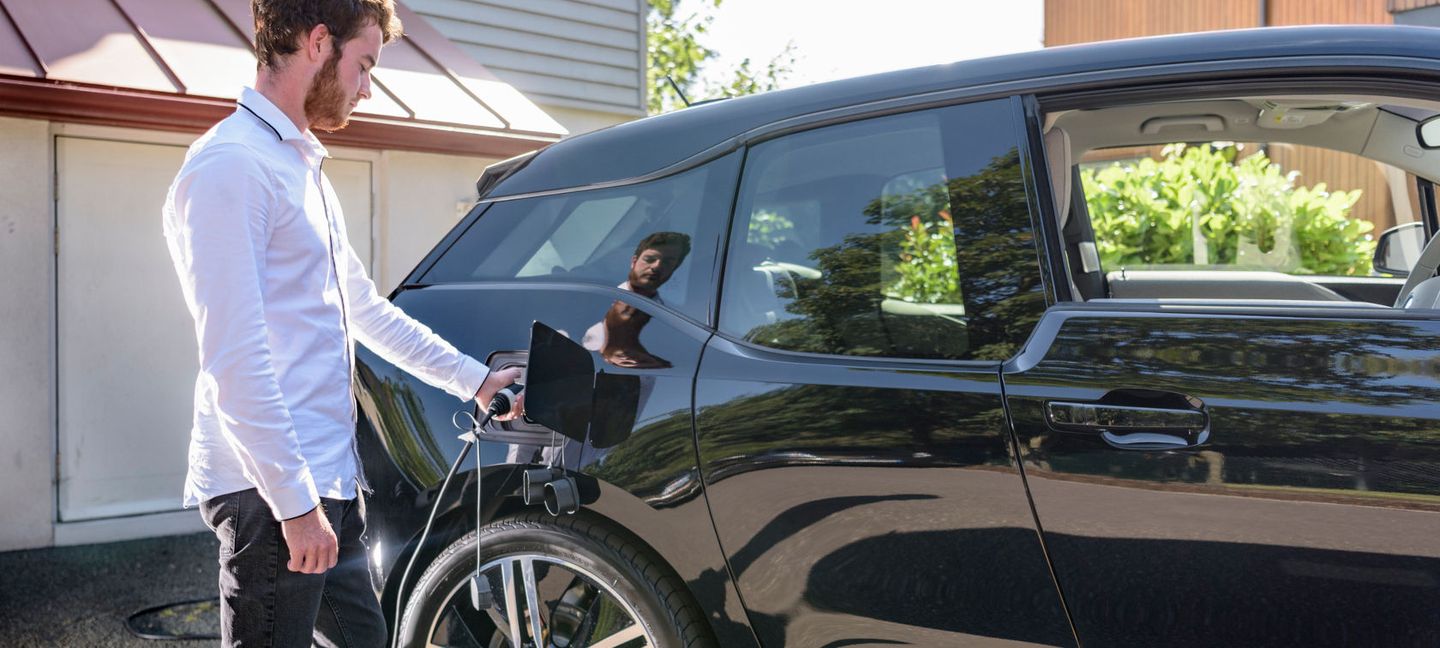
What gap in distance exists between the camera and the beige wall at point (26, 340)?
18.9ft

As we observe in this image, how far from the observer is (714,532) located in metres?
2.27

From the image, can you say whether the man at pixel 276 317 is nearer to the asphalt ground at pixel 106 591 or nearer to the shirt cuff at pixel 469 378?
the shirt cuff at pixel 469 378

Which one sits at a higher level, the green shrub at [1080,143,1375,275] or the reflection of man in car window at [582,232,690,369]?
the green shrub at [1080,143,1375,275]

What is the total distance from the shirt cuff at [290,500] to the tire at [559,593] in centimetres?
66

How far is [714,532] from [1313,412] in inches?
42.8

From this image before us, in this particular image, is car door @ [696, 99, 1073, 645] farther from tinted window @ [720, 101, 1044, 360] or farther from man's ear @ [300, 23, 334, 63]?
man's ear @ [300, 23, 334, 63]

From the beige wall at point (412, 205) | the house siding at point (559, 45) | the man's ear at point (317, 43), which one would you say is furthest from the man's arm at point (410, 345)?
the house siding at point (559, 45)

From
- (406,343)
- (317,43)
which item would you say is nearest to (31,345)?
(406,343)

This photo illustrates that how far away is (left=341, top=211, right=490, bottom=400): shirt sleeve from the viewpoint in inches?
98.7

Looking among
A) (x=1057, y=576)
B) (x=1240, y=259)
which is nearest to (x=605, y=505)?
(x=1057, y=576)

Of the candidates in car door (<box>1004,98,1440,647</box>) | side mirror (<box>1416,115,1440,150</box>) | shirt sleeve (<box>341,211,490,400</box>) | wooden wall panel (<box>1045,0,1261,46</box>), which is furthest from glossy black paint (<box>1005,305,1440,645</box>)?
wooden wall panel (<box>1045,0,1261,46</box>)

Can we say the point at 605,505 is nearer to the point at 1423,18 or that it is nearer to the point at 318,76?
the point at 318,76

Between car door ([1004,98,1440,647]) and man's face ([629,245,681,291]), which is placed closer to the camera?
car door ([1004,98,1440,647])

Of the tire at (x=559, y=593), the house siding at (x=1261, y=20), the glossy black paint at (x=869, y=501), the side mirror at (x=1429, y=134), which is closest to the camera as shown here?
the glossy black paint at (x=869, y=501)
